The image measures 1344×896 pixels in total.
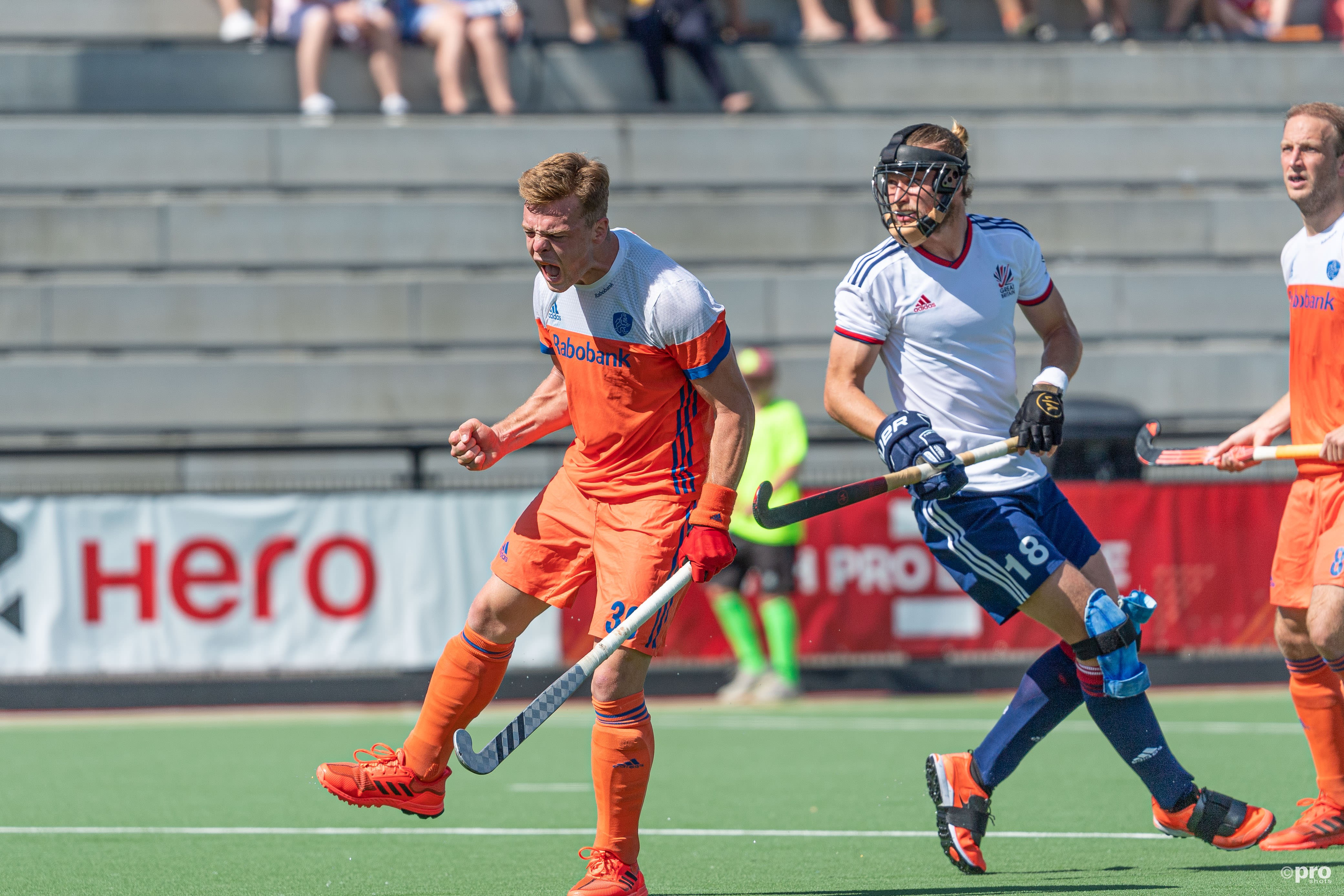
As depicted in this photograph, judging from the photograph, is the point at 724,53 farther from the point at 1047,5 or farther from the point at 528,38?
the point at 1047,5

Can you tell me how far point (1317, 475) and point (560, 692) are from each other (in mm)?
2455

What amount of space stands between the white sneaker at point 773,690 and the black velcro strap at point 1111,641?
18.5 ft

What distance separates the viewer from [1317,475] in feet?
17.5

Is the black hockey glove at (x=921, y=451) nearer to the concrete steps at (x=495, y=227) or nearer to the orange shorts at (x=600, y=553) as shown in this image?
the orange shorts at (x=600, y=553)

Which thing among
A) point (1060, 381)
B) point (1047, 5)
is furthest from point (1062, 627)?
point (1047, 5)

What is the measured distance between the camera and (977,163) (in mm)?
14969

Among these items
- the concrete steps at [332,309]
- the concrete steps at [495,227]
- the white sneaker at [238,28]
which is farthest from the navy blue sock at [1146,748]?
the white sneaker at [238,28]

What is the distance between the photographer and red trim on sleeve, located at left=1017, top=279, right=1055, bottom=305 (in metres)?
5.37

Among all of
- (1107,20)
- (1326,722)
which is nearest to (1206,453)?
(1326,722)

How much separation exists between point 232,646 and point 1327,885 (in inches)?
286

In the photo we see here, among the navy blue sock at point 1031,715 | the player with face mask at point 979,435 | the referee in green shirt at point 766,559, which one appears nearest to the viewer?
the player with face mask at point 979,435

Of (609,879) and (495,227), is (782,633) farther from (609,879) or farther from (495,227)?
(609,879)

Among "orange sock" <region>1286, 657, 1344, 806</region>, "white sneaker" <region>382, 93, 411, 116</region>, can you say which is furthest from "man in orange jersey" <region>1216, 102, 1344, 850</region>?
"white sneaker" <region>382, 93, 411, 116</region>

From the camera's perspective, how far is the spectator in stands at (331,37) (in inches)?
568
